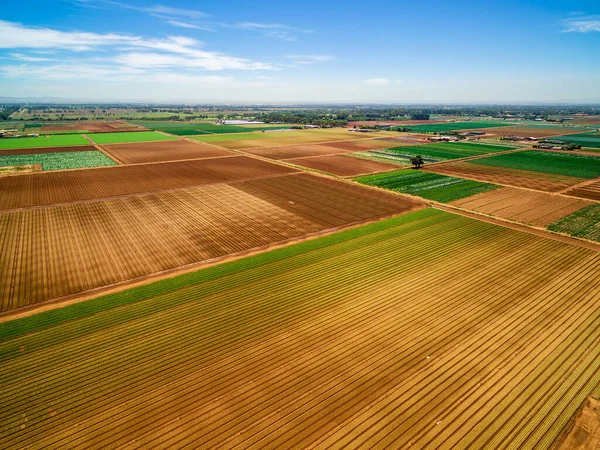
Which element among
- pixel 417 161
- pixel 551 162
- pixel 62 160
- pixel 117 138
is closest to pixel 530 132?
pixel 551 162

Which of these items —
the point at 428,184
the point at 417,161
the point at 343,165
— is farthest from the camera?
the point at 343,165

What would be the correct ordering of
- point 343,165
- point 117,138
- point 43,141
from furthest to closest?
1. point 117,138
2. point 43,141
3. point 343,165

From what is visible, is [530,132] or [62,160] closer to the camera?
[62,160]

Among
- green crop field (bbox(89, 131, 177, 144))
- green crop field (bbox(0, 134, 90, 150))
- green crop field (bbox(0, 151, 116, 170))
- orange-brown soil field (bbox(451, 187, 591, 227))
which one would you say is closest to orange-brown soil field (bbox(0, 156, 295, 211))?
Result: green crop field (bbox(0, 151, 116, 170))

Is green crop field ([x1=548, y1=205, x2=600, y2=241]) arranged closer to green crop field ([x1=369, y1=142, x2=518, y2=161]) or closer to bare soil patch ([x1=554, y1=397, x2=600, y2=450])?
bare soil patch ([x1=554, y1=397, x2=600, y2=450])

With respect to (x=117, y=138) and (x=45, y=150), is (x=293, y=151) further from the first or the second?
(x=117, y=138)

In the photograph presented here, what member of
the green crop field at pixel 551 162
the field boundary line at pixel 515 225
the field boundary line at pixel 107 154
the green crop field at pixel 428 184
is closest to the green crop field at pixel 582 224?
the field boundary line at pixel 515 225
